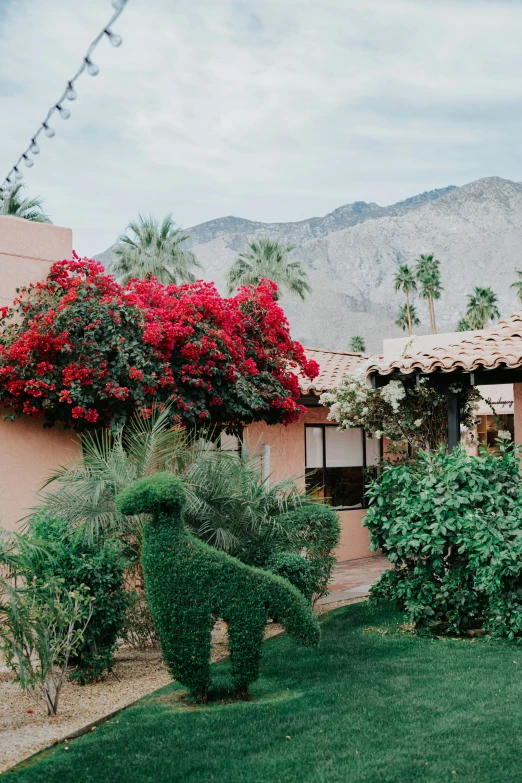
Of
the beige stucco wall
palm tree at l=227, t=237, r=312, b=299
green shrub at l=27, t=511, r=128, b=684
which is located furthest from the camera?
palm tree at l=227, t=237, r=312, b=299

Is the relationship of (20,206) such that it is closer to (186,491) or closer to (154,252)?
(154,252)

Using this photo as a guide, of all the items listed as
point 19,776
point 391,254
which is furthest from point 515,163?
point 19,776

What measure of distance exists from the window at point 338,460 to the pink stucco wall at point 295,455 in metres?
0.20

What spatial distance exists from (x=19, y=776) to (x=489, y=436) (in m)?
23.4

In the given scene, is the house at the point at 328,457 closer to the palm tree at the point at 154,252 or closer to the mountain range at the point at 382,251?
the palm tree at the point at 154,252

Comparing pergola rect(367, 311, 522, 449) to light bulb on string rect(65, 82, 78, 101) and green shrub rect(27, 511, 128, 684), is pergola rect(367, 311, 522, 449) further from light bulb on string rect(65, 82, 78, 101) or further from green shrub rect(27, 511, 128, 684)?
light bulb on string rect(65, 82, 78, 101)

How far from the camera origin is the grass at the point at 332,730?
14.8ft

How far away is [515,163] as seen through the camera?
154m

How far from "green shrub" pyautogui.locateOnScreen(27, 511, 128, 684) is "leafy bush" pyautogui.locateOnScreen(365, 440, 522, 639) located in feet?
9.39

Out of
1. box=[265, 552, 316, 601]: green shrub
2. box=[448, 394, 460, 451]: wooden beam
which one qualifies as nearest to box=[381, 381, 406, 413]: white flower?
box=[448, 394, 460, 451]: wooden beam

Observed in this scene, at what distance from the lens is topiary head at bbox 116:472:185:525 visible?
5.58 meters

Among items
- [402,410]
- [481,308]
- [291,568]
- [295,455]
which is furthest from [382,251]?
[291,568]

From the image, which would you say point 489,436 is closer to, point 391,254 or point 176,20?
point 176,20

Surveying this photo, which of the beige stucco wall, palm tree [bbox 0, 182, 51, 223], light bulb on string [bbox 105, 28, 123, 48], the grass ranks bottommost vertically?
the grass
